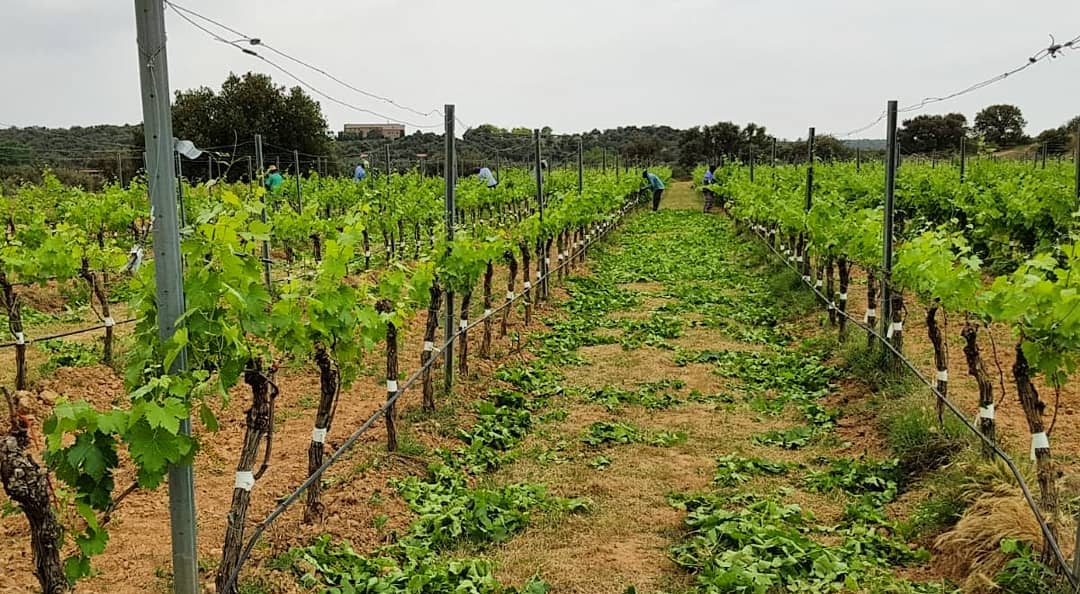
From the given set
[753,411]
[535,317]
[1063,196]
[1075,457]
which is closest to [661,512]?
[753,411]

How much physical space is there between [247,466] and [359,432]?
3.38ft

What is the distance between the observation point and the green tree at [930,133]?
172 ft

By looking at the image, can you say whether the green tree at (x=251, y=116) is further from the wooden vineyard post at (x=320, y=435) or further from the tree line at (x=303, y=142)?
the wooden vineyard post at (x=320, y=435)

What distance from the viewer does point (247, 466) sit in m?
4.66

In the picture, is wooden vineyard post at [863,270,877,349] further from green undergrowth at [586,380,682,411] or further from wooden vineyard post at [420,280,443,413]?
wooden vineyard post at [420,280,443,413]

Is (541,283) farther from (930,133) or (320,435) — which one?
(930,133)

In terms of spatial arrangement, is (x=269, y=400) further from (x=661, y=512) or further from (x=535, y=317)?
(x=535, y=317)

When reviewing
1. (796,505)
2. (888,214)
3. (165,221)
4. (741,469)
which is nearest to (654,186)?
(888,214)

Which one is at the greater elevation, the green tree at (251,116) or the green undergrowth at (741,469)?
the green tree at (251,116)

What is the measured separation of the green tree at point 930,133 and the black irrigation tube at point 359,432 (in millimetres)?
26815

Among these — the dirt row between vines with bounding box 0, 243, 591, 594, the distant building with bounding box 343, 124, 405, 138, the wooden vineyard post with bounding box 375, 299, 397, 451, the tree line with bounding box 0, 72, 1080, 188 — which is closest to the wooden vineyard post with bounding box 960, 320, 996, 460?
the dirt row between vines with bounding box 0, 243, 591, 594

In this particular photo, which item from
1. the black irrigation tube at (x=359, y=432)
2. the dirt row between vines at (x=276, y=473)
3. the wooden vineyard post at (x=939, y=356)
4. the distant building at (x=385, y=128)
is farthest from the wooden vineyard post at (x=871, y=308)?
the distant building at (x=385, y=128)

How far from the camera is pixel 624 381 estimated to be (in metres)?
9.66

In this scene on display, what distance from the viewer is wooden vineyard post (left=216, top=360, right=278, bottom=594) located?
15.1 feet
